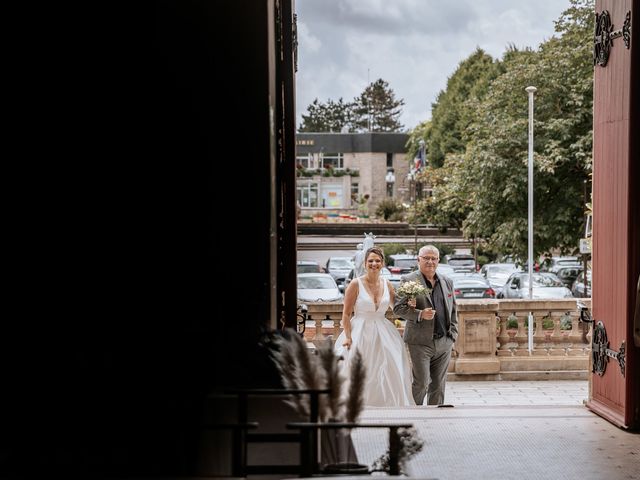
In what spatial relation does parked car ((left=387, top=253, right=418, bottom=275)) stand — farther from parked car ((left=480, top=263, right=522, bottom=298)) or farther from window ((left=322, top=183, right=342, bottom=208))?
window ((left=322, top=183, right=342, bottom=208))

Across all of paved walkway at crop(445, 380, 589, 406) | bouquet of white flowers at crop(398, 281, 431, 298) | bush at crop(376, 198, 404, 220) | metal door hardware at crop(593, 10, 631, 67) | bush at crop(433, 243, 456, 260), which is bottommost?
paved walkway at crop(445, 380, 589, 406)

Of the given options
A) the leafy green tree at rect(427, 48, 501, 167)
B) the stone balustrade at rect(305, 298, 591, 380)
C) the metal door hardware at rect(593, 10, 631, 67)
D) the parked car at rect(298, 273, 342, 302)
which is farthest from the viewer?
the leafy green tree at rect(427, 48, 501, 167)

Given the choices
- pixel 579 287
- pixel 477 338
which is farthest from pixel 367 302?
pixel 579 287

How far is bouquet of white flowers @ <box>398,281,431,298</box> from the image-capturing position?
30.5 ft

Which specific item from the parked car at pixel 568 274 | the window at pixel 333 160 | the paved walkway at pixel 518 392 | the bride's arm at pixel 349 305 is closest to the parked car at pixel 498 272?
the parked car at pixel 568 274

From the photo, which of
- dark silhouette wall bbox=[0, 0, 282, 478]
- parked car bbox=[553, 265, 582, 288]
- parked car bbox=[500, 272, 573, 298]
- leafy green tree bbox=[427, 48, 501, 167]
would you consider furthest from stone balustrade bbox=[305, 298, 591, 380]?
leafy green tree bbox=[427, 48, 501, 167]

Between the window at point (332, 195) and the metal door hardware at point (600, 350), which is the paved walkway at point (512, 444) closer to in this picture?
the metal door hardware at point (600, 350)

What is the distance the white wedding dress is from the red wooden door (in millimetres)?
1881

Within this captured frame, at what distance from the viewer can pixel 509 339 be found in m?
15.2

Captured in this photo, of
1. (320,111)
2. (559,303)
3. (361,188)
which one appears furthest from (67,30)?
(320,111)

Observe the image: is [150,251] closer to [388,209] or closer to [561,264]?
[561,264]

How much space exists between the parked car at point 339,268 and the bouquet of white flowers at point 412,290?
88.0 feet

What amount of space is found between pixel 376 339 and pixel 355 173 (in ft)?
268

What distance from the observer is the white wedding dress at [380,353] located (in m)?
9.62
